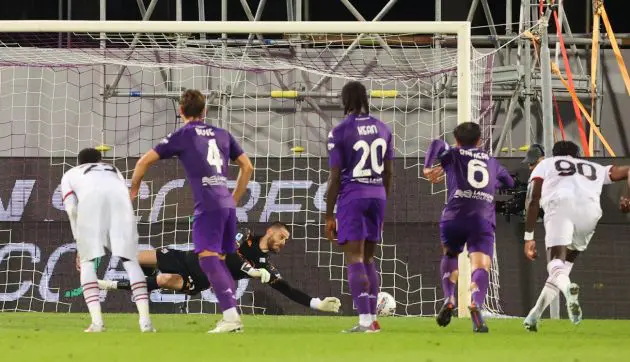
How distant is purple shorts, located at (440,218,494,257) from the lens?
36.7ft

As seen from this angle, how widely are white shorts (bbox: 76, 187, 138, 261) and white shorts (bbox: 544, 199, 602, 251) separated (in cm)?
374

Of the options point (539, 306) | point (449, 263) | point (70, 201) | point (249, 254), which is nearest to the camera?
point (70, 201)

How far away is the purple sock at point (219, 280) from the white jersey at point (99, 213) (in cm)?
84

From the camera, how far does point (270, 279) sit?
46.5 feet

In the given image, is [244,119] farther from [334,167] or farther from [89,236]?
[334,167]

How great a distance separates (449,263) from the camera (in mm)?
11539

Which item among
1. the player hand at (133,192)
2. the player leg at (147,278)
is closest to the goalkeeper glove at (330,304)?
the player leg at (147,278)

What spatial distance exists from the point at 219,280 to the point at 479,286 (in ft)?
7.36

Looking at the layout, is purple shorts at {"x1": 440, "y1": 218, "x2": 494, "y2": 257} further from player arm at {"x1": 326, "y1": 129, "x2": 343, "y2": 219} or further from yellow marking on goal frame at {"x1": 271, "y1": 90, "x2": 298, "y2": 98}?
yellow marking on goal frame at {"x1": 271, "y1": 90, "x2": 298, "y2": 98}

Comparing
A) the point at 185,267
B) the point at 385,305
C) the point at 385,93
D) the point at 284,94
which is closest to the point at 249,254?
the point at 185,267

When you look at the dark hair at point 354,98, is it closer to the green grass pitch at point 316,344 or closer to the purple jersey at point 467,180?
the purple jersey at point 467,180

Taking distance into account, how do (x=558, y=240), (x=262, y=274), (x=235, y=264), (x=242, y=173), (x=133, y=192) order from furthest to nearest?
1. (x=235, y=264)
2. (x=262, y=274)
3. (x=558, y=240)
4. (x=242, y=173)
5. (x=133, y=192)

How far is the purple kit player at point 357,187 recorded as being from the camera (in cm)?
1059

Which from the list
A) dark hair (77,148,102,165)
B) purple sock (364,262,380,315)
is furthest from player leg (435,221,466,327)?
dark hair (77,148,102,165)
